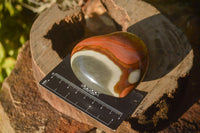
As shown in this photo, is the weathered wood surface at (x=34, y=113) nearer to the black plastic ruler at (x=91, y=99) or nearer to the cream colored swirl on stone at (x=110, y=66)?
the black plastic ruler at (x=91, y=99)

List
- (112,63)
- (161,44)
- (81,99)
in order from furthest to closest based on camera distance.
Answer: (161,44), (81,99), (112,63)

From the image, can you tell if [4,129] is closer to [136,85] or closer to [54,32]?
[54,32]

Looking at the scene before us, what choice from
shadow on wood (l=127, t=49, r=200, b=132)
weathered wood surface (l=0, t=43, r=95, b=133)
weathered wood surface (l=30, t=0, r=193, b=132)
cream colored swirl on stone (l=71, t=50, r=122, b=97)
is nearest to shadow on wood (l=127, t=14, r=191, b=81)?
weathered wood surface (l=30, t=0, r=193, b=132)

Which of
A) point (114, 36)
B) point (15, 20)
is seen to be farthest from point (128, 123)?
point (15, 20)

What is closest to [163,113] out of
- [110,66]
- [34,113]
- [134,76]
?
[134,76]

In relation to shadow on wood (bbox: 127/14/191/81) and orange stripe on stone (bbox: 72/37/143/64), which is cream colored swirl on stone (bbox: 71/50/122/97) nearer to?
orange stripe on stone (bbox: 72/37/143/64)

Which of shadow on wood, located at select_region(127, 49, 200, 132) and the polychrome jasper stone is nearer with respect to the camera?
the polychrome jasper stone

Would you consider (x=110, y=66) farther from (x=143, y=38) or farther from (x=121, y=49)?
(x=143, y=38)
